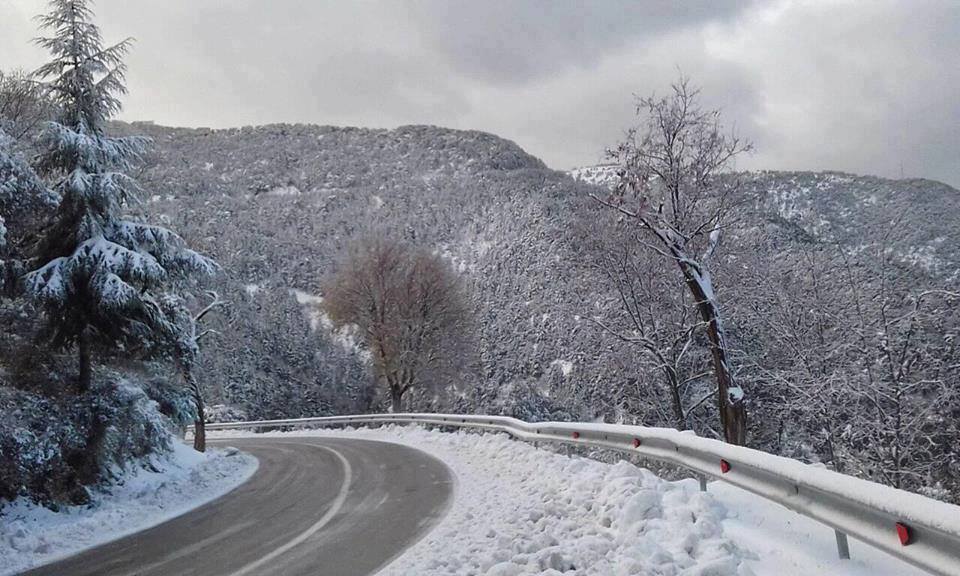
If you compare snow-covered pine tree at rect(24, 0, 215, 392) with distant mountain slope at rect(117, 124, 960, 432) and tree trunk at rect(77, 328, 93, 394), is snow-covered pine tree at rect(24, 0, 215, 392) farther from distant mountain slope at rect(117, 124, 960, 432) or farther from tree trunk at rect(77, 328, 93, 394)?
distant mountain slope at rect(117, 124, 960, 432)

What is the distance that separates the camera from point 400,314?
37.9 meters

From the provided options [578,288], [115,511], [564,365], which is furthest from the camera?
[564,365]

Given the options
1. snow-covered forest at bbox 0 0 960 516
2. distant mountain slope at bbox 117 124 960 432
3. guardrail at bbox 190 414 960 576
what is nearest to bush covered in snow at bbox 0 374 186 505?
snow-covered forest at bbox 0 0 960 516

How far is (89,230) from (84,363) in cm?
278

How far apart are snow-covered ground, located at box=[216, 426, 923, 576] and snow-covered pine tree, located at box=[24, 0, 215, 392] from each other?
8.64m

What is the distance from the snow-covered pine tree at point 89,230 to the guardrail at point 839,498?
425 inches

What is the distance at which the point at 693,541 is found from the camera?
211 inches

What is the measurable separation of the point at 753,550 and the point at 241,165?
15910 centimetres

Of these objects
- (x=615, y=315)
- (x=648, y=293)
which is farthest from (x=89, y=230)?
(x=615, y=315)

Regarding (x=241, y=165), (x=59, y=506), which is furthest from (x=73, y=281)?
(x=241, y=165)

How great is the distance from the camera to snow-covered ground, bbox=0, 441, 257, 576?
918 cm

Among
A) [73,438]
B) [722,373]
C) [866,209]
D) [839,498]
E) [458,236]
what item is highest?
[458,236]

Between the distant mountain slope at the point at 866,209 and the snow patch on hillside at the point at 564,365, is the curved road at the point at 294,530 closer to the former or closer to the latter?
the distant mountain slope at the point at 866,209

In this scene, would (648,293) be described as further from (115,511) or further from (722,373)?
(115,511)
